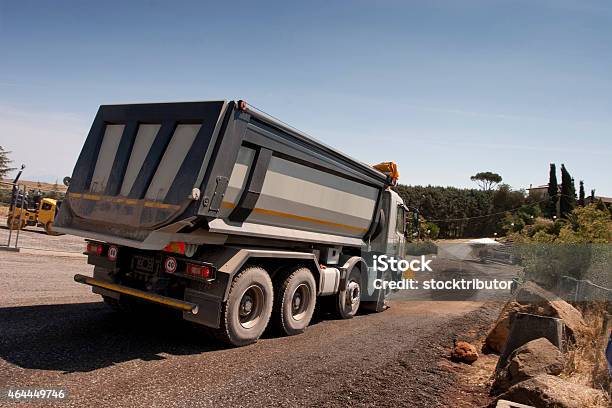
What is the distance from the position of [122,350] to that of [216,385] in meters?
1.56

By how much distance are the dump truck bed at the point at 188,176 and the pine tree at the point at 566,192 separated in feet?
137

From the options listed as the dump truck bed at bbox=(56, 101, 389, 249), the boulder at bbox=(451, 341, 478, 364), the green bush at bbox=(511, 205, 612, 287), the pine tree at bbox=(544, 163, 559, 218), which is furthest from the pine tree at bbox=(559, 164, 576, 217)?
the dump truck bed at bbox=(56, 101, 389, 249)

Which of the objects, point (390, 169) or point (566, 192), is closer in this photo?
point (390, 169)

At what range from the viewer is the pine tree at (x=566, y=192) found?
41406 millimetres

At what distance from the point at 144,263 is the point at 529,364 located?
201 inches

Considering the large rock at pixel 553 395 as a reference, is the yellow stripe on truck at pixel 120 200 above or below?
above

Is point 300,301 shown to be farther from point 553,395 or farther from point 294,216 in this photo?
point 553,395

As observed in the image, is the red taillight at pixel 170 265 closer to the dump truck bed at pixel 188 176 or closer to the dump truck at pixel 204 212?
the dump truck at pixel 204 212

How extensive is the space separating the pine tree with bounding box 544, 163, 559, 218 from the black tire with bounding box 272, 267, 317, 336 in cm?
4207

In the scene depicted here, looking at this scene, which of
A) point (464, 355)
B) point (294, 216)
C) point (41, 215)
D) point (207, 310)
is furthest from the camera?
point (41, 215)

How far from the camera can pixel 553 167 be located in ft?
161

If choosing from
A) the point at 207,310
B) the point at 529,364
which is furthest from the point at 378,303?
the point at 207,310

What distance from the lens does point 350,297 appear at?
948 centimetres

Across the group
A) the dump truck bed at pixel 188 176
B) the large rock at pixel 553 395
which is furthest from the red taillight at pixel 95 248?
the large rock at pixel 553 395
